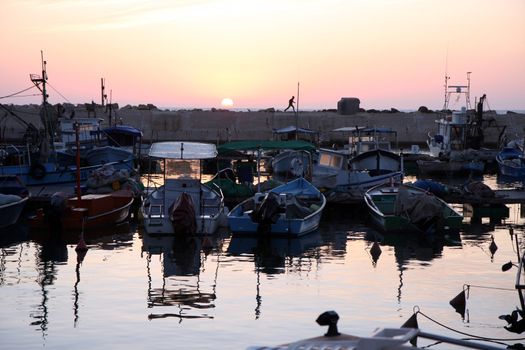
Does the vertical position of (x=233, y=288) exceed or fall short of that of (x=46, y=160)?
it falls short

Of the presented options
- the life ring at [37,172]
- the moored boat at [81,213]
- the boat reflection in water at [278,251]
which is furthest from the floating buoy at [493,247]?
the life ring at [37,172]

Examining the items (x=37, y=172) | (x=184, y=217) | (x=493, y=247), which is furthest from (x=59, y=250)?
(x=37, y=172)

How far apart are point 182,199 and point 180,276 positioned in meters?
5.93

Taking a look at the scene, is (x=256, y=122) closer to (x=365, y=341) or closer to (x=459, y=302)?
(x=459, y=302)

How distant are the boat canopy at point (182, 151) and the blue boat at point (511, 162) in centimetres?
2773

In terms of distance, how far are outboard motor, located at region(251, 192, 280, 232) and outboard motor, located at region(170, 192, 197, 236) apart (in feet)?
6.57

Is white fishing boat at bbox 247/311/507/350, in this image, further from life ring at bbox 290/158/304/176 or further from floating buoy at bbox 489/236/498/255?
life ring at bbox 290/158/304/176

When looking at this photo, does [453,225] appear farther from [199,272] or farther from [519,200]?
[199,272]

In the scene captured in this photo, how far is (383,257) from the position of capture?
27984 millimetres

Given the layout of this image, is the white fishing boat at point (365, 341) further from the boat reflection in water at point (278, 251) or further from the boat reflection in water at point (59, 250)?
the boat reflection in water at point (278, 251)

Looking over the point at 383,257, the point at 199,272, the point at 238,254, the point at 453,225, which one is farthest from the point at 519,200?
the point at 199,272

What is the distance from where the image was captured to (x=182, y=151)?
32.6 meters

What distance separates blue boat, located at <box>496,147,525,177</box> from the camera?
183ft

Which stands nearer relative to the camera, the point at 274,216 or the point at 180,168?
the point at 274,216
